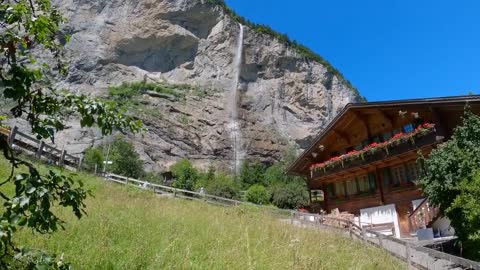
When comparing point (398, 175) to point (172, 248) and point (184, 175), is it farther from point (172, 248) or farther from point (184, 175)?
point (184, 175)

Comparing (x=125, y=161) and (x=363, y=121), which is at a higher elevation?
(x=125, y=161)

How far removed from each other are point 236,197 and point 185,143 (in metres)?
21.8

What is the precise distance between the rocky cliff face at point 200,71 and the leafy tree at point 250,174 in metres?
3.35

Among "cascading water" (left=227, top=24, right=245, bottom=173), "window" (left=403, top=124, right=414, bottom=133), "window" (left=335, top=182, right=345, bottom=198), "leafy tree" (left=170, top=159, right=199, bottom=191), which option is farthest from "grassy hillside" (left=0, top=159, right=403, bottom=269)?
"cascading water" (left=227, top=24, right=245, bottom=173)

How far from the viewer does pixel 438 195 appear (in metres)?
12.0

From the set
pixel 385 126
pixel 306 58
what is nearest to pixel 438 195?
pixel 385 126

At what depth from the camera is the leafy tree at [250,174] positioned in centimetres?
5625

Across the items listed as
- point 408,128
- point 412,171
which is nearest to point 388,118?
point 408,128

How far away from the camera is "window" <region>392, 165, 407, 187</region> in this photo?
64.6 ft

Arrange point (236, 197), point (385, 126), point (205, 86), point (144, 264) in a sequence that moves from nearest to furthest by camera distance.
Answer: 1. point (144, 264)
2. point (385, 126)
3. point (236, 197)
4. point (205, 86)

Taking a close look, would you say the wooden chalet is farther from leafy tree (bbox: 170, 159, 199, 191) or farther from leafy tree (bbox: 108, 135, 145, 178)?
leafy tree (bbox: 108, 135, 145, 178)

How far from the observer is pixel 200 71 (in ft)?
235

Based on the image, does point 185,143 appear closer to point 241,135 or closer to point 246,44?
point 241,135

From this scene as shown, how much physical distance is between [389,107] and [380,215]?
579 cm
